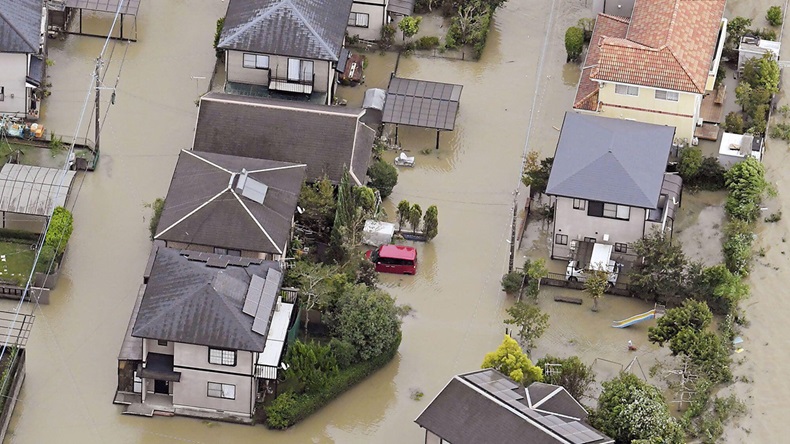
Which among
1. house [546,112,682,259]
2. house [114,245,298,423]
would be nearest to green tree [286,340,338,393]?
house [114,245,298,423]

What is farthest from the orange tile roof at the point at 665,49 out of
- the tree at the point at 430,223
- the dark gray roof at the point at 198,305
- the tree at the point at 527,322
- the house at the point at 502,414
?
the dark gray roof at the point at 198,305

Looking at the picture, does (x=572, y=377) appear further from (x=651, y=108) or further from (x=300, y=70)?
(x=300, y=70)

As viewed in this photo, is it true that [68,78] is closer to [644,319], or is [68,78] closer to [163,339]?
[163,339]

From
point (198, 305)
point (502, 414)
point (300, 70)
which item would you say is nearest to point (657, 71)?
point (300, 70)

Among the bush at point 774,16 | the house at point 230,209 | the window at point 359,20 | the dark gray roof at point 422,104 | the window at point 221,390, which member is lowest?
the window at point 221,390

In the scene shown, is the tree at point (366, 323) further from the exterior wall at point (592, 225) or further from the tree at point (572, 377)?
the exterior wall at point (592, 225)

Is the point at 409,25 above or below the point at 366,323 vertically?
above

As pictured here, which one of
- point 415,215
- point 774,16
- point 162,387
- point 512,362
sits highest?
point 774,16

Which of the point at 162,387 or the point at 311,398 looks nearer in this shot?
the point at 311,398

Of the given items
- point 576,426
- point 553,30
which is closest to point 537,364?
point 576,426
